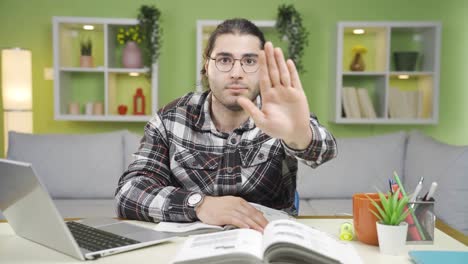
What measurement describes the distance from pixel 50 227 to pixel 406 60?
133 inches

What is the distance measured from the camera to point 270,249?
864 millimetres

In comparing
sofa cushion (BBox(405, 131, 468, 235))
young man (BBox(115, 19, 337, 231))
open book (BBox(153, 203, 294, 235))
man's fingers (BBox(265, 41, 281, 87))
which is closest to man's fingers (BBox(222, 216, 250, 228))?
open book (BBox(153, 203, 294, 235))

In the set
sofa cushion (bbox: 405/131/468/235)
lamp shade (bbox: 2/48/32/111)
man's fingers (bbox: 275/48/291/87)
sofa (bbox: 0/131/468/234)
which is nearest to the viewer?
man's fingers (bbox: 275/48/291/87)

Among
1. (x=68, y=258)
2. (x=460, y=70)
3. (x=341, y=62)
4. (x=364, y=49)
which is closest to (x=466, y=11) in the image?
(x=460, y=70)

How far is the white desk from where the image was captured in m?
1.01

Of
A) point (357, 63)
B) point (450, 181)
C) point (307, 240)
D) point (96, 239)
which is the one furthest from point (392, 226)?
point (357, 63)

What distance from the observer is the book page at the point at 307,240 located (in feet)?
2.82

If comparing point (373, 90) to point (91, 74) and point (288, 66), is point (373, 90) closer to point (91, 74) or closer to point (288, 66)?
point (91, 74)

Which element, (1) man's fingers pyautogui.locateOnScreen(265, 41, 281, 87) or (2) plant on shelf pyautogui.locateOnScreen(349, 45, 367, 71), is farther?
(2) plant on shelf pyautogui.locateOnScreen(349, 45, 367, 71)

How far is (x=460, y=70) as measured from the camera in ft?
13.4

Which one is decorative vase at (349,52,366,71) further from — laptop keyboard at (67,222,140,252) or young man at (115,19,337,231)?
laptop keyboard at (67,222,140,252)

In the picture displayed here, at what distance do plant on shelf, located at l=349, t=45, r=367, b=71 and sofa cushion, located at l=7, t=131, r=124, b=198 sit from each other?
1.89 m

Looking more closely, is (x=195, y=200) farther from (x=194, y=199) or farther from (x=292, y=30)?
(x=292, y=30)

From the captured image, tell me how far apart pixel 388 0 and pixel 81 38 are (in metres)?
2.46
